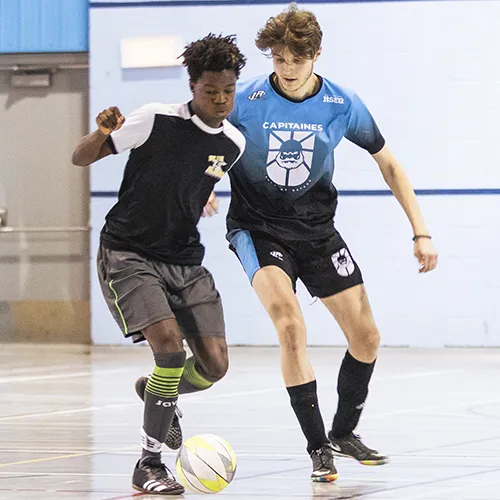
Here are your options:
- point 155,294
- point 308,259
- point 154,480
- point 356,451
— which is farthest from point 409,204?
point 154,480

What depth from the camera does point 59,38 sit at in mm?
13781

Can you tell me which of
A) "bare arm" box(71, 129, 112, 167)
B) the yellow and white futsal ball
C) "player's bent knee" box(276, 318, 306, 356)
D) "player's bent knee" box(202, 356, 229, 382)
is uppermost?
"bare arm" box(71, 129, 112, 167)

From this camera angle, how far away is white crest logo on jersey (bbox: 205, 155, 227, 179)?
16.8 ft

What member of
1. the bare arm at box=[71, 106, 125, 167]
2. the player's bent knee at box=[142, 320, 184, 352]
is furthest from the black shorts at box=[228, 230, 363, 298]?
the bare arm at box=[71, 106, 125, 167]

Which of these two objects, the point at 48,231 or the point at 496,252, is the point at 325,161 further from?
the point at 48,231

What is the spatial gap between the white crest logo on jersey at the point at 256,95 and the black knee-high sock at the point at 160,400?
1291 millimetres

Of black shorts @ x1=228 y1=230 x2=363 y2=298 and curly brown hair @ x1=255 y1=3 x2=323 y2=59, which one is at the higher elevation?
curly brown hair @ x1=255 y1=3 x2=323 y2=59

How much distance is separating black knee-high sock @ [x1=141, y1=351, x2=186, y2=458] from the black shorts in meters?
0.74

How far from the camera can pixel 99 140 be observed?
4793 millimetres

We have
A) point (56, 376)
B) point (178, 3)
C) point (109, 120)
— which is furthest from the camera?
point (178, 3)

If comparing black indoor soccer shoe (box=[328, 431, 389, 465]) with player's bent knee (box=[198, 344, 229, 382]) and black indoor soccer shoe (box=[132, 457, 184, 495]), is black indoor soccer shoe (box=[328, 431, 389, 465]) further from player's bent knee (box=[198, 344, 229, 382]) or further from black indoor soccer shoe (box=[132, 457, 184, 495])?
black indoor soccer shoe (box=[132, 457, 184, 495])

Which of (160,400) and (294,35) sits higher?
(294,35)

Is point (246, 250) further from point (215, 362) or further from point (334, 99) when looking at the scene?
point (334, 99)

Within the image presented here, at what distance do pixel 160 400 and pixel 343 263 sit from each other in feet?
3.82
